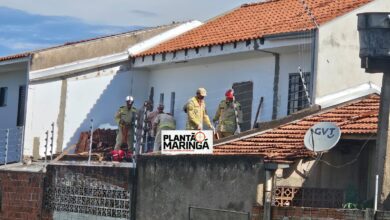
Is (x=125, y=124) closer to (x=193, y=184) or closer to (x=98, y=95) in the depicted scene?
(x=98, y=95)

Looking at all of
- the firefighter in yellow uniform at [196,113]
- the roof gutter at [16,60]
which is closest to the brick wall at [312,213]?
the firefighter in yellow uniform at [196,113]

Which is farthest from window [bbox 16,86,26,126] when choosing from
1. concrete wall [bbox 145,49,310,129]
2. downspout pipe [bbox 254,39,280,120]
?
downspout pipe [bbox 254,39,280,120]

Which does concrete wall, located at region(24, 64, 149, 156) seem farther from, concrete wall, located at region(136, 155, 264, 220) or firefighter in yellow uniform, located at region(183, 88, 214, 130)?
concrete wall, located at region(136, 155, 264, 220)

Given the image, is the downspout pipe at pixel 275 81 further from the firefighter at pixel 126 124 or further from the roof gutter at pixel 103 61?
the roof gutter at pixel 103 61

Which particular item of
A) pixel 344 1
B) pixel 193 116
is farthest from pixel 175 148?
pixel 344 1

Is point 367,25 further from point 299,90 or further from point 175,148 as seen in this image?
point 299,90

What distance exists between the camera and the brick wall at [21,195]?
82.9 ft

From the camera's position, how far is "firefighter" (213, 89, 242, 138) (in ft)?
80.0

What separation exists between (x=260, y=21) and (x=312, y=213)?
37.7ft

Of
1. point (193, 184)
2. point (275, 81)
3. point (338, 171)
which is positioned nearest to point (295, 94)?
point (275, 81)

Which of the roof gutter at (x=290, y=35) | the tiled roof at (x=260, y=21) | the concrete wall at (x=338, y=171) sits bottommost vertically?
the concrete wall at (x=338, y=171)

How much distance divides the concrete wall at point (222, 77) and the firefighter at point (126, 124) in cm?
202

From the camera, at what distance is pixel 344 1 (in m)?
26.7

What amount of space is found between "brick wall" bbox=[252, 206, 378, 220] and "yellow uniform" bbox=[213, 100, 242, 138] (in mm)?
5591
